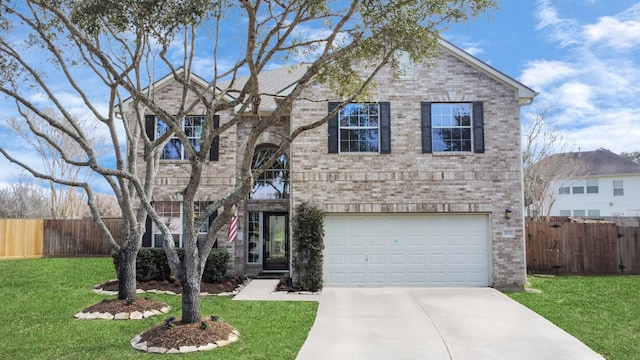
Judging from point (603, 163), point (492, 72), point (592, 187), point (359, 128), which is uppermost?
point (492, 72)

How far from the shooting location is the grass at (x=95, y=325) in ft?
25.5

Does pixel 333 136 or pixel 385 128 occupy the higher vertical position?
pixel 385 128

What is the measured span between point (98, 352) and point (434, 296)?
7.81 m

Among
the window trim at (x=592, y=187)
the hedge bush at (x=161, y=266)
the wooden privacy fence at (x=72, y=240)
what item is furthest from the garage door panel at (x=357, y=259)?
the window trim at (x=592, y=187)

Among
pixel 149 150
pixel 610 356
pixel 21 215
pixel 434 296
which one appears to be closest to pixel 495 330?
pixel 610 356

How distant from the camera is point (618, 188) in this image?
31734 millimetres

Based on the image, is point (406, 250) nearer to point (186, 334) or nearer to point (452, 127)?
point (452, 127)

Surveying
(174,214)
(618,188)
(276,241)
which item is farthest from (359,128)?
(618,188)

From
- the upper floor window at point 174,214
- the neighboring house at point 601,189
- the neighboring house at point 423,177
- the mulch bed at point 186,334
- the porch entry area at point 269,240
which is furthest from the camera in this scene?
the neighboring house at point 601,189

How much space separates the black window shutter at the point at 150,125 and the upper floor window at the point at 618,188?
95.6 feet

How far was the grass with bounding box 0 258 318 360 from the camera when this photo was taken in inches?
306

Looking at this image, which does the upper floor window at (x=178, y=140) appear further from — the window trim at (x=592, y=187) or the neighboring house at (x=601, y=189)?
the window trim at (x=592, y=187)

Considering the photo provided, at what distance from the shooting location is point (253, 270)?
16.2 m

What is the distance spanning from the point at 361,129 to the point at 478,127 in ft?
10.8
